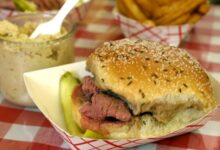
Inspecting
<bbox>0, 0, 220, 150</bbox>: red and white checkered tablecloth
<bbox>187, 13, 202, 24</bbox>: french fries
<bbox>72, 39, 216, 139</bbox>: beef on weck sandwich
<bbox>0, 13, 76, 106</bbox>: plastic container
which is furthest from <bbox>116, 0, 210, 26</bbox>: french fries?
<bbox>72, 39, 216, 139</bbox>: beef on weck sandwich

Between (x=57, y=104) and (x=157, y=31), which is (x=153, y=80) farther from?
(x=157, y=31)

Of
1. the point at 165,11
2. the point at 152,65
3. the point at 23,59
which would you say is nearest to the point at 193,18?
the point at 165,11

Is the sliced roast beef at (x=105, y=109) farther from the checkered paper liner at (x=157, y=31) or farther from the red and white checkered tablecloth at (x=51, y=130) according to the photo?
the checkered paper liner at (x=157, y=31)

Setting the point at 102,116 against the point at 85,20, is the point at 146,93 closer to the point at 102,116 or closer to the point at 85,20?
the point at 102,116

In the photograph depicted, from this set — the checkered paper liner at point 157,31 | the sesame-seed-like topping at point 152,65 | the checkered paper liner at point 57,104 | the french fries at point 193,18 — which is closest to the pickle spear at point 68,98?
the checkered paper liner at point 57,104

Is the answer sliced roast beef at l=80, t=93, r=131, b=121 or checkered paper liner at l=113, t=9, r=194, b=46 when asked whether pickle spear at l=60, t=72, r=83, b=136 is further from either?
checkered paper liner at l=113, t=9, r=194, b=46
